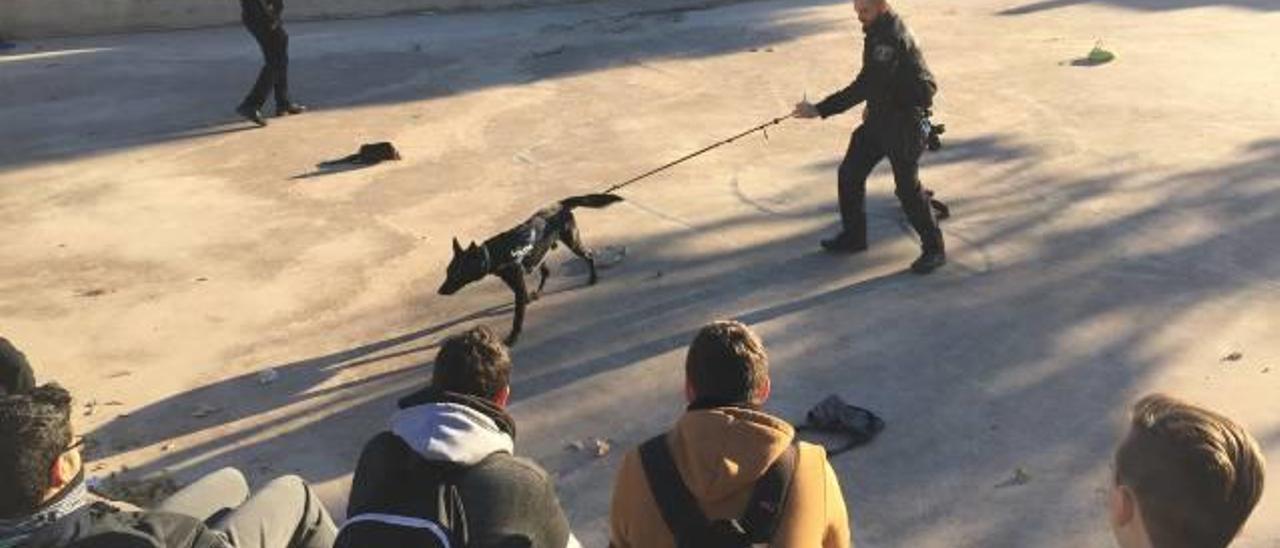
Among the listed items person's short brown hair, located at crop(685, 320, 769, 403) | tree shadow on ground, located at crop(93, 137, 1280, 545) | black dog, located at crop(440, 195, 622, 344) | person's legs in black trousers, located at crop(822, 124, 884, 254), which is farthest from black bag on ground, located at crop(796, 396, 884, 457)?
person's short brown hair, located at crop(685, 320, 769, 403)

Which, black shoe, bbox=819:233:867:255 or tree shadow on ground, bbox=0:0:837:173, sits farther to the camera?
tree shadow on ground, bbox=0:0:837:173

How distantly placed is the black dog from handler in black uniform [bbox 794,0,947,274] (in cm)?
153

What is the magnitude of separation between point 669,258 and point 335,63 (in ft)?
24.9

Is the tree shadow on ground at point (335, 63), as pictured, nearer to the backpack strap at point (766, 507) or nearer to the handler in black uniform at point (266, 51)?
the handler in black uniform at point (266, 51)

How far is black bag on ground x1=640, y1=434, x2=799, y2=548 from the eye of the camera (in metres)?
3.05

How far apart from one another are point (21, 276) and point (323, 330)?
245 centimetres

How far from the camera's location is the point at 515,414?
614 centimetres

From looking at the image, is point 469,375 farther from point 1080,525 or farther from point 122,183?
point 122,183

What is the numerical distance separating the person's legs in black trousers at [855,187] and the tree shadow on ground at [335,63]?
232 inches

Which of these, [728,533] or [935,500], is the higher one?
[728,533]

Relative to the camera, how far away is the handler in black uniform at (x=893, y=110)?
285 inches

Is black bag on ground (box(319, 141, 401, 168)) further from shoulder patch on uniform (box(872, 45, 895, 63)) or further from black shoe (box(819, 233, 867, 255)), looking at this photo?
shoulder patch on uniform (box(872, 45, 895, 63))

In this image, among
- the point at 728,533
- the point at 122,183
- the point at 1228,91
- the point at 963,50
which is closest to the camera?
the point at 728,533

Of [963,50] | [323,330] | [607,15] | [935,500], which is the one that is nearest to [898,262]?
[935,500]
